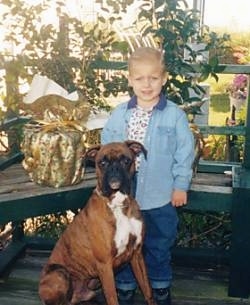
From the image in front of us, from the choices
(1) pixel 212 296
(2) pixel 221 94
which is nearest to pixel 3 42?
(1) pixel 212 296

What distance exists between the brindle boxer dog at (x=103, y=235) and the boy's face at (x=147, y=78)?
35 centimetres

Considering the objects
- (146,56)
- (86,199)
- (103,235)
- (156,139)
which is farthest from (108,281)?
(146,56)

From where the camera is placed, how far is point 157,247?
355 centimetres

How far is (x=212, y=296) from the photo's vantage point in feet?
12.6

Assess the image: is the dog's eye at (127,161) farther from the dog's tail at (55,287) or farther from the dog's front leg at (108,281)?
the dog's tail at (55,287)

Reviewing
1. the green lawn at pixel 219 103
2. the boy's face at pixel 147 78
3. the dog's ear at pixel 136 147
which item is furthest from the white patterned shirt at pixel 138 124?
the green lawn at pixel 219 103

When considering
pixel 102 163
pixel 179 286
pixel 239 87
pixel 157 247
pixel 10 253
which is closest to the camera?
pixel 102 163

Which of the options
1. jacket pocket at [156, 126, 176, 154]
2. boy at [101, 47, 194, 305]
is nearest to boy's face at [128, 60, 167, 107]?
boy at [101, 47, 194, 305]

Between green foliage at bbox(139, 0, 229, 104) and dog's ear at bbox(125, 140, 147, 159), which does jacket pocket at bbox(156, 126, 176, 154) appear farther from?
green foliage at bbox(139, 0, 229, 104)

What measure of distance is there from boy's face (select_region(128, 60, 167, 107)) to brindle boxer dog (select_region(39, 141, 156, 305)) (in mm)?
353

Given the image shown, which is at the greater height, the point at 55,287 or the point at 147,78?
the point at 147,78

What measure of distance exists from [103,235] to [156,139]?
0.69m

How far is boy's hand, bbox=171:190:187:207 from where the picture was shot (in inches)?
132

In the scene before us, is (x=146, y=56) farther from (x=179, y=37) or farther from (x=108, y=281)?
(x=108, y=281)
